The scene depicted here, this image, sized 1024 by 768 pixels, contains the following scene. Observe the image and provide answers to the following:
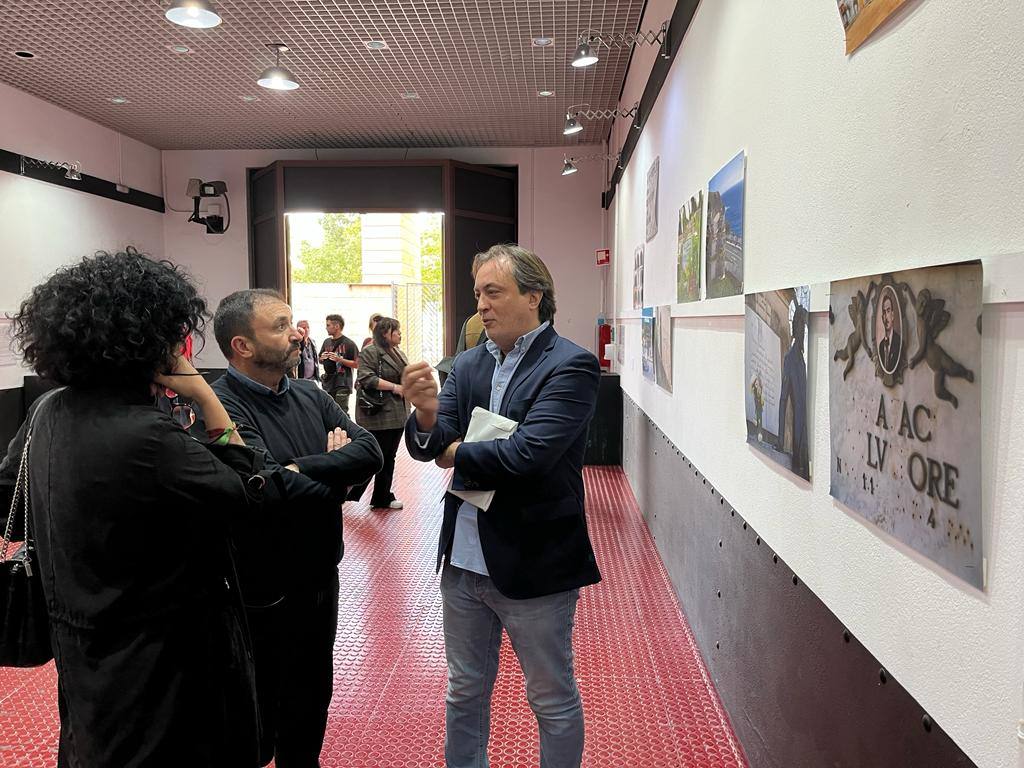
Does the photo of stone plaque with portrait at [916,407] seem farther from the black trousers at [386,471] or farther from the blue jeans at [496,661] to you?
the black trousers at [386,471]

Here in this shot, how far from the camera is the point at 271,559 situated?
73.3 inches

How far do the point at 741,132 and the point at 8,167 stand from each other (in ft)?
24.8

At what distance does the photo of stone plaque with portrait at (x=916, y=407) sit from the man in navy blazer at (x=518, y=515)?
2.10ft

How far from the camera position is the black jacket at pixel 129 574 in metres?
1.34

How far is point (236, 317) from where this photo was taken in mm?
1969

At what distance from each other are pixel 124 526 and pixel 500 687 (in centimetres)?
194

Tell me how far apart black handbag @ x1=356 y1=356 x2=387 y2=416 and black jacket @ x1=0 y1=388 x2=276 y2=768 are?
3829 mm

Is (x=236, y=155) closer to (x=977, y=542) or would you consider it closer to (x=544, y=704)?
(x=544, y=704)

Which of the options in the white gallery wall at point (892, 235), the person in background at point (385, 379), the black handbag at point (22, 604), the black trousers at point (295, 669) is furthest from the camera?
the person in background at point (385, 379)

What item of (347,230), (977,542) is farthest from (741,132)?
(347,230)

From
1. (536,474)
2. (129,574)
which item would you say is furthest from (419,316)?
(129,574)

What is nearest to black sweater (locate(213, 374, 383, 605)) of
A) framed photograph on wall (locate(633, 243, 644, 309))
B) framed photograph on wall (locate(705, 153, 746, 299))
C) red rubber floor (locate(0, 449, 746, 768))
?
red rubber floor (locate(0, 449, 746, 768))

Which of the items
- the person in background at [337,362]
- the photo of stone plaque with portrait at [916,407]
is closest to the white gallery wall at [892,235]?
the photo of stone plaque with portrait at [916,407]

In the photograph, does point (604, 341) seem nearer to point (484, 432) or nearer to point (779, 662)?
point (779, 662)
